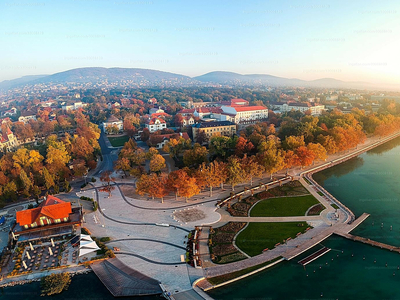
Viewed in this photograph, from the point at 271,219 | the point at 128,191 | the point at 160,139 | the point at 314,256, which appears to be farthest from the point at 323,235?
the point at 160,139

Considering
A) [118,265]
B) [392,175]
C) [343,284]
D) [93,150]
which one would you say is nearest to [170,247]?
[118,265]

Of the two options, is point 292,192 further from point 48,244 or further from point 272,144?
point 48,244

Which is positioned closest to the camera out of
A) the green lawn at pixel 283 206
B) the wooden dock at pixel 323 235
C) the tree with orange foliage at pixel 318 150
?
the wooden dock at pixel 323 235

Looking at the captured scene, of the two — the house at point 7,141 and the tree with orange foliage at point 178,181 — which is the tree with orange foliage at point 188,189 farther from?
the house at point 7,141

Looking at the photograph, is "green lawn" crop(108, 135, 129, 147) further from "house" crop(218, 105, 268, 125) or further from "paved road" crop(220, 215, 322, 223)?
"paved road" crop(220, 215, 322, 223)

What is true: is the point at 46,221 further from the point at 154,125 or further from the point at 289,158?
the point at 154,125

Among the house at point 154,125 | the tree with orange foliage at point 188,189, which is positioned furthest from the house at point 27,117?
the tree with orange foliage at point 188,189

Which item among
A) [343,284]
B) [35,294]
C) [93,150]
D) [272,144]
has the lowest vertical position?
[35,294]
